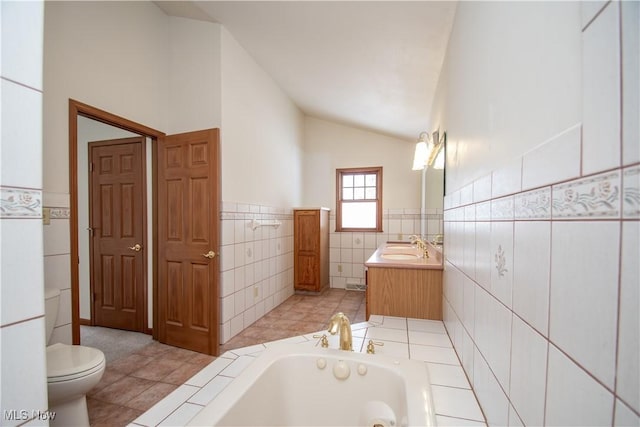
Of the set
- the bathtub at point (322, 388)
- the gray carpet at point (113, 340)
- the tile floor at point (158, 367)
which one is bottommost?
the gray carpet at point (113, 340)

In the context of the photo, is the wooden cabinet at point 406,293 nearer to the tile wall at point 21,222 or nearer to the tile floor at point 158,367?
the tile floor at point 158,367

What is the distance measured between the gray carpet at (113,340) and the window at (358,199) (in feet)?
9.92

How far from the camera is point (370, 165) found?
452 cm

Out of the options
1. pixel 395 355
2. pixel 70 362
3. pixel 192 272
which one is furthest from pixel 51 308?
pixel 395 355

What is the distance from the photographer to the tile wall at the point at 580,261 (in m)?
0.33

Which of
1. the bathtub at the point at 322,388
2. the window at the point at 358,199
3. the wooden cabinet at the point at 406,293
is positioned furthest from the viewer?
the window at the point at 358,199

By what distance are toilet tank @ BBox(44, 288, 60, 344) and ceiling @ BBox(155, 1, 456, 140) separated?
7.58 feet

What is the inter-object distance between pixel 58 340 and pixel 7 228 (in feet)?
5.01

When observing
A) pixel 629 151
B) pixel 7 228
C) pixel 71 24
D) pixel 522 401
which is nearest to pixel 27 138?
pixel 7 228

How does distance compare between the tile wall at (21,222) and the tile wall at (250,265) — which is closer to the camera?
the tile wall at (21,222)

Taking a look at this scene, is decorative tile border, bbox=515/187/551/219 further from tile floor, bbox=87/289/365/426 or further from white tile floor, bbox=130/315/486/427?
tile floor, bbox=87/289/365/426

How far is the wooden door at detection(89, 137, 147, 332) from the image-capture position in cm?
281

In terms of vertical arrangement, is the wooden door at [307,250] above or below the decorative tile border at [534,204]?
below

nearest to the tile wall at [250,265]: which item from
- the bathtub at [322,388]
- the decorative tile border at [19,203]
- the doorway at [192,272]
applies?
the doorway at [192,272]
